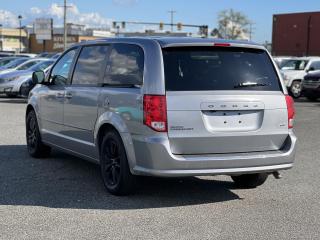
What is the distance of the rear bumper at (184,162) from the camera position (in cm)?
554

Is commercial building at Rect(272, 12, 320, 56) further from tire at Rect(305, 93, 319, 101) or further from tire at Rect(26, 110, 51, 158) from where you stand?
tire at Rect(26, 110, 51, 158)

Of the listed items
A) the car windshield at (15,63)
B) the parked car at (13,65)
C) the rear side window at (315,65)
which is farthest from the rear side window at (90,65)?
the rear side window at (315,65)

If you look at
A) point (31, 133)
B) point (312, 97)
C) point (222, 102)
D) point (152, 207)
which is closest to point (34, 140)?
point (31, 133)

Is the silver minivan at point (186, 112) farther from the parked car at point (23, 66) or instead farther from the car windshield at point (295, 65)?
the car windshield at point (295, 65)

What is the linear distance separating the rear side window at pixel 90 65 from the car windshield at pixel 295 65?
18909 millimetres

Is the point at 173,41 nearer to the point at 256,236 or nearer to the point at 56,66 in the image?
the point at 256,236

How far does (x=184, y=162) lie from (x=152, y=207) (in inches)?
24.6

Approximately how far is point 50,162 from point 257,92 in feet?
12.0

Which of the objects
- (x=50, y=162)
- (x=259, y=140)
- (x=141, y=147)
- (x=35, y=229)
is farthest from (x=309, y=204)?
(x=50, y=162)

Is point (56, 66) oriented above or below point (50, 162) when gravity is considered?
above

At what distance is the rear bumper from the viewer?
5.54 meters

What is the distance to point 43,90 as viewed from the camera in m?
8.16

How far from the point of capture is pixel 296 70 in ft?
80.8

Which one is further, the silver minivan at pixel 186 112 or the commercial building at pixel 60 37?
the commercial building at pixel 60 37
